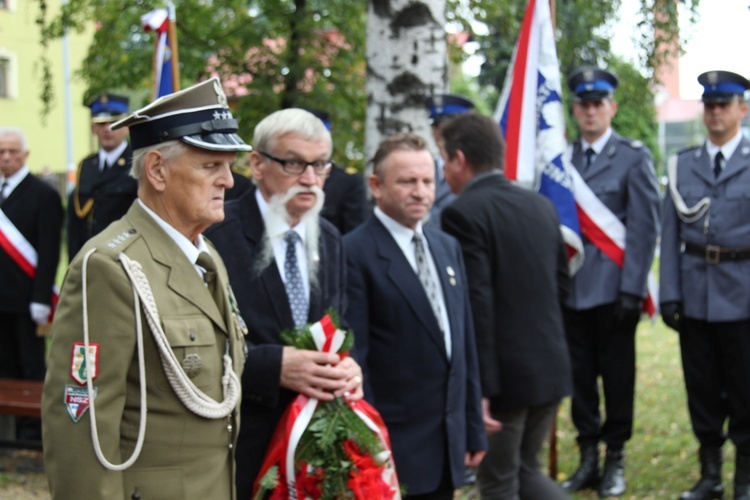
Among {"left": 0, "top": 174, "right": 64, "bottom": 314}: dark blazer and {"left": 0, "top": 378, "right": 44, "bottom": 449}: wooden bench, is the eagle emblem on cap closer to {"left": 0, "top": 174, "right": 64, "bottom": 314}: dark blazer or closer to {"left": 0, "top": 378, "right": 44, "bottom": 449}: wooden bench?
{"left": 0, "top": 378, "right": 44, "bottom": 449}: wooden bench

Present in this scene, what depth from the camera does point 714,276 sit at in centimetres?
610

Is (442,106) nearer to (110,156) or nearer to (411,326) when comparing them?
(110,156)

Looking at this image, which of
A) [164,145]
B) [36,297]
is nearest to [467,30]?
[36,297]

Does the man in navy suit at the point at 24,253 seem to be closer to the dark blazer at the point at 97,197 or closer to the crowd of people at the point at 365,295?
the crowd of people at the point at 365,295

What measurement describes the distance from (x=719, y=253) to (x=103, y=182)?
382cm

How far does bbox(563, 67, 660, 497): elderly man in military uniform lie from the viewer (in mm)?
6480

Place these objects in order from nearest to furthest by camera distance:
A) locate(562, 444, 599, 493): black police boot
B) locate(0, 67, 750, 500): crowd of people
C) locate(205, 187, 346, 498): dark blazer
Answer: locate(0, 67, 750, 500): crowd of people
locate(205, 187, 346, 498): dark blazer
locate(562, 444, 599, 493): black police boot

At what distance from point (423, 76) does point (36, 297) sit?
3.28 metres

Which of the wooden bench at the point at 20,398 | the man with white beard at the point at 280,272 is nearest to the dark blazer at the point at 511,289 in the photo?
the man with white beard at the point at 280,272

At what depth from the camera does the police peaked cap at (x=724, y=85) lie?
6117 millimetres

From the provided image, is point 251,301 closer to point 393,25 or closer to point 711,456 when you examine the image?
point 393,25

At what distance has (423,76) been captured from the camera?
6.46 m

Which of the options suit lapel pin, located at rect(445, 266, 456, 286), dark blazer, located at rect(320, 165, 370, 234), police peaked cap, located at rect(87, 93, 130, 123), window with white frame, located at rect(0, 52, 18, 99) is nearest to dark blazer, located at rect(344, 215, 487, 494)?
suit lapel pin, located at rect(445, 266, 456, 286)

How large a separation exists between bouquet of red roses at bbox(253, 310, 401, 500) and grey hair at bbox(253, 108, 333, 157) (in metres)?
0.68
